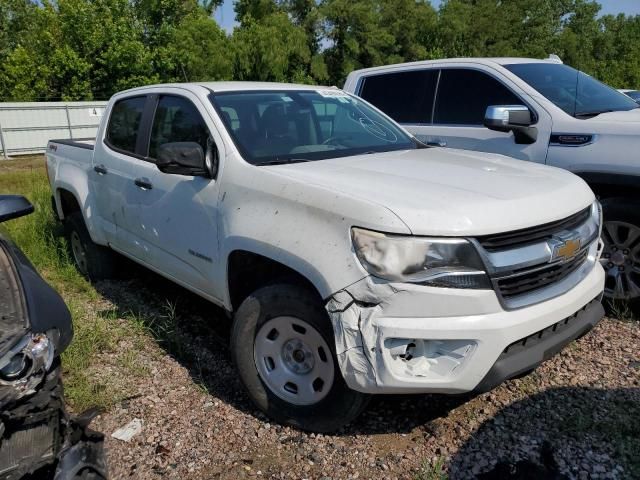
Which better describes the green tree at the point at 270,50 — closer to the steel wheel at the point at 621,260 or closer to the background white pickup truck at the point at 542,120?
the background white pickup truck at the point at 542,120

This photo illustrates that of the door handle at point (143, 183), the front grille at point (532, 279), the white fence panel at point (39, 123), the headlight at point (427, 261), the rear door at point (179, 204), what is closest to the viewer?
the headlight at point (427, 261)

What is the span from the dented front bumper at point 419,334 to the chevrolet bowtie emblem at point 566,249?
1.17 feet

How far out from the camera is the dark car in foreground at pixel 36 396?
1.88 meters

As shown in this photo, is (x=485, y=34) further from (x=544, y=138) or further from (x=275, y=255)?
(x=275, y=255)

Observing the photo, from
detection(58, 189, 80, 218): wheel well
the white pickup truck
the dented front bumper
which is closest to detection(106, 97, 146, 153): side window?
the white pickup truck

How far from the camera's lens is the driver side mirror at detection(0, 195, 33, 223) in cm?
263

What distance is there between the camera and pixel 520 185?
271 centimetres

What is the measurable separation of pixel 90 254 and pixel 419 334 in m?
3.87

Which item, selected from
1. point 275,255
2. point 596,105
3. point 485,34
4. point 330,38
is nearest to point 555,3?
point 485,34

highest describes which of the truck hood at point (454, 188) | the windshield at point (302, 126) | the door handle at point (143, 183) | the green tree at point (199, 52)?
the green tree at point (199, 52)

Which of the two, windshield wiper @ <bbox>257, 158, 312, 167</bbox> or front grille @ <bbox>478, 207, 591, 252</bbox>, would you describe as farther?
windshield wiper @ <bbox>257, 158, 312, 167</bbox>

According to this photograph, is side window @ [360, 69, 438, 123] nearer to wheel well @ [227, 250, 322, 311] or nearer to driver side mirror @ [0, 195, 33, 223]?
wheel well @ [227, 250, 322, 311]

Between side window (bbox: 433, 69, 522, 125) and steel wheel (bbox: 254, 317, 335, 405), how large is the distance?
9.80 feet

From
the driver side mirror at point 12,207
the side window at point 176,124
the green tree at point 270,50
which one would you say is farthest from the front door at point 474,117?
the green tree at point 270,50
